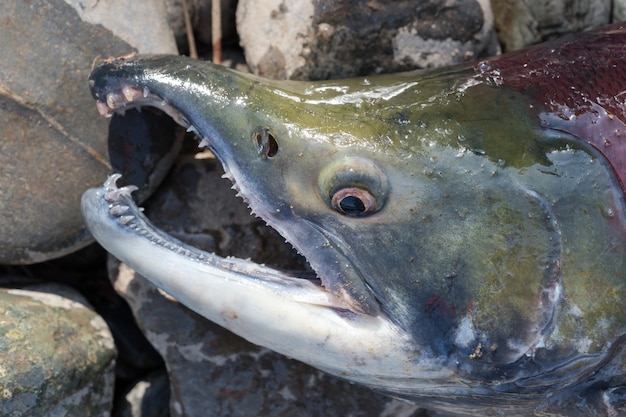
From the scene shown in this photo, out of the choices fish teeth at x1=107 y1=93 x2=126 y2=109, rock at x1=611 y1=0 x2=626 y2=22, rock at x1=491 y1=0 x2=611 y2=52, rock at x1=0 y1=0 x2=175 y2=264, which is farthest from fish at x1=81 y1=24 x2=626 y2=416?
rock at x1=611 y1=0 x2=626 y2=22

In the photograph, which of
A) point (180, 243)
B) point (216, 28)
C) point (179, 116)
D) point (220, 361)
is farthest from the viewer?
point (216, 28)

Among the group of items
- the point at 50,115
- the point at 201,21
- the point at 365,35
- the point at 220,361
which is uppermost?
the point at 365,35

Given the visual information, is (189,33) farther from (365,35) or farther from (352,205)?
(352,205)

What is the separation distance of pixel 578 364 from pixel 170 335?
219 centimetres

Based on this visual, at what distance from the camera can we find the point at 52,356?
324 cm

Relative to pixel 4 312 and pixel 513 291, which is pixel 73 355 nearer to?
pixel 4 312

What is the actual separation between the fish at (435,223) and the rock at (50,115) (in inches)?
27.0

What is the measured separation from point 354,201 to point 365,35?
A: 1.37m

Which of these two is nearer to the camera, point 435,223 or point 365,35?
point 435,223

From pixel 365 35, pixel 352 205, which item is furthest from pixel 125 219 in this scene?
pixel 365 35

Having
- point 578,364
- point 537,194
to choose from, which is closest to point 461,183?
point 537,194

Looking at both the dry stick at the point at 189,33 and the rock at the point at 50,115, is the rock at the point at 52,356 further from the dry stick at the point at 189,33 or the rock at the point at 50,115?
the dry stick at the point at 189,33

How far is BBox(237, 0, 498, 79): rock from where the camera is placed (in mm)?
3471

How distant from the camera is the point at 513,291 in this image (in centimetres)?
246
